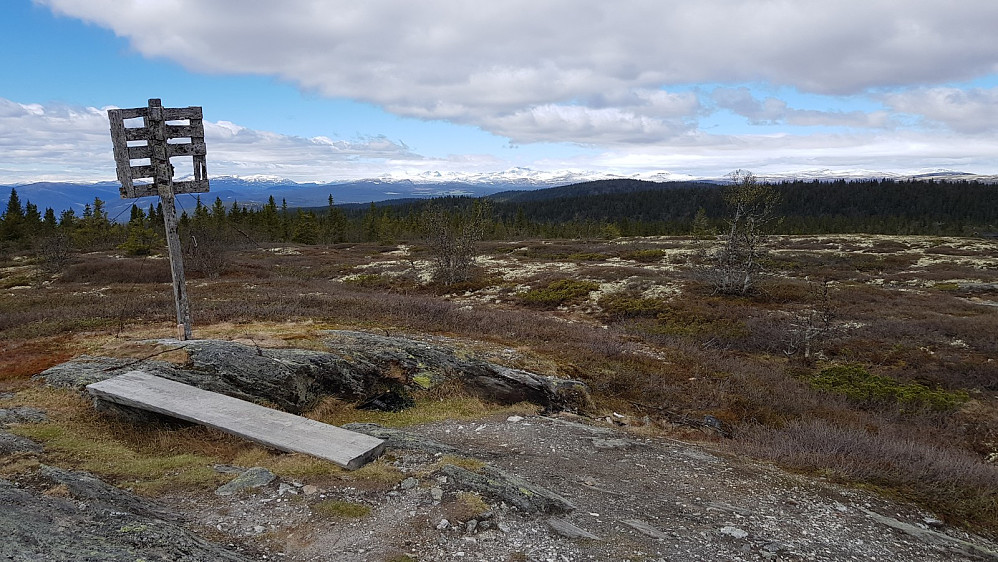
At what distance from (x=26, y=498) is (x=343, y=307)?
14.0m

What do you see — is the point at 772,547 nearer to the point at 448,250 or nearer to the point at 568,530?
the point at 568,530

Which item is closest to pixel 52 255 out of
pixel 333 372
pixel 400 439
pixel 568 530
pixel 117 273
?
pixel 117 273

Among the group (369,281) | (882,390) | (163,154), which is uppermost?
(163,154)

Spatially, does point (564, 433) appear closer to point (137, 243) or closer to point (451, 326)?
point (451, 326)

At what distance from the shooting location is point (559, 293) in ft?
96.6

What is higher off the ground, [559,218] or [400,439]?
[559,218]

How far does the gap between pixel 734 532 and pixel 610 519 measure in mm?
1452

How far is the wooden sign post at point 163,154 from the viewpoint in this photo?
8.85 m

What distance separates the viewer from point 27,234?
62.7m

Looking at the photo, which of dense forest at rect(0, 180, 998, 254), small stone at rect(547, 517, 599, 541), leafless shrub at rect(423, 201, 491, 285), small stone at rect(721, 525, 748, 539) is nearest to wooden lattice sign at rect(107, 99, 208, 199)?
small stone at rect(547, 517, 599, 541)

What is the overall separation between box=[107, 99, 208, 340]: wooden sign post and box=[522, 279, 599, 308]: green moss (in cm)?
2058

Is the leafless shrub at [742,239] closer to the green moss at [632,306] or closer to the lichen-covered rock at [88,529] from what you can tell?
the green moss at [632,306]

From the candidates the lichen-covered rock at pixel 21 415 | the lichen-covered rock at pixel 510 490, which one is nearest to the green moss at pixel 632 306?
the lichen-covered rock at pixel 510 490

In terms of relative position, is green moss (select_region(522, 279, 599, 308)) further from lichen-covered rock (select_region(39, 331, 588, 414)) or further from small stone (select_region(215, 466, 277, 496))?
small stone (select_region(215, 466, 277, 496))
